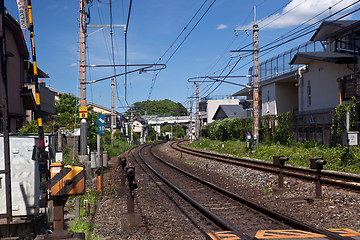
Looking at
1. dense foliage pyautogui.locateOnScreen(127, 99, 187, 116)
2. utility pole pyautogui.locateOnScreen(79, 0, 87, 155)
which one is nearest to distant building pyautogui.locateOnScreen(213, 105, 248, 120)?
utility pole pyautogui.locateOnScreen(79, 0, 87, 155)

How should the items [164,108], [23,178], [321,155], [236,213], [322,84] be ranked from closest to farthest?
[23,178] → [236,213] → [321,155] → [322,84] → [164,108]

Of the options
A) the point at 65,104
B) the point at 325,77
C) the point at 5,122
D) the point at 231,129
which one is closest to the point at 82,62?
the point at 5,122

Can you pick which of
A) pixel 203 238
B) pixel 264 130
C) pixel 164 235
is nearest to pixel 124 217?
pixel 164 235

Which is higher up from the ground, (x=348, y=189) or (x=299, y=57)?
(x=299, y=57)

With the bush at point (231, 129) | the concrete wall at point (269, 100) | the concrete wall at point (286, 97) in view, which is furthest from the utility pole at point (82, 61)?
the concrete wall at point (286, 97)

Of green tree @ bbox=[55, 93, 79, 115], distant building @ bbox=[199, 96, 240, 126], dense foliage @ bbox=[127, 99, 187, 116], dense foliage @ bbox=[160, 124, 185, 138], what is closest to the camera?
green tree @ bbox=[55, 93, 79, 115]

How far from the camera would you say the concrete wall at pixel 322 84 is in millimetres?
24938

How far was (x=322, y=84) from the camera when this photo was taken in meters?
26.8

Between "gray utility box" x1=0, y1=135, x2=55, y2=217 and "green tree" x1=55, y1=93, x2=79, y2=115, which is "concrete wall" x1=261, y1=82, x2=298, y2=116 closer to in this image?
"gray utility box" x1=0, y1=135, x2=55, y2=217

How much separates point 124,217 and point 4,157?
9.08 ft

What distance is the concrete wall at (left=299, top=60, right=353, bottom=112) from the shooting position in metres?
24.9

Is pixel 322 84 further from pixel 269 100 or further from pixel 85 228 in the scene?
pixel 85 228

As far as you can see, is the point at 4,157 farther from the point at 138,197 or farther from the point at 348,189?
the point at 348,189

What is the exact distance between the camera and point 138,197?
38.3ft
